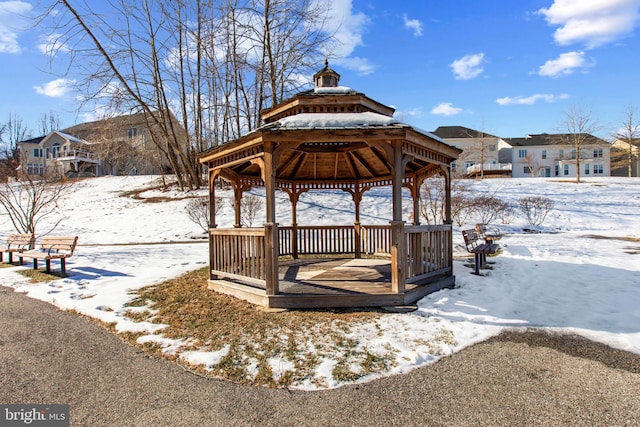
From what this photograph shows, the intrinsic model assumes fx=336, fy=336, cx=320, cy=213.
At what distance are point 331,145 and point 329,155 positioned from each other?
0.75 meters

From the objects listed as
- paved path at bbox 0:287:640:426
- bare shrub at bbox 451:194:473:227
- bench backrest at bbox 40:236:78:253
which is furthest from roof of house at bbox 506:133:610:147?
bench backrest at bbox 40:236:78:253

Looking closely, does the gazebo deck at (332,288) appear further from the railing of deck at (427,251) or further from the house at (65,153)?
the house at (65,153)

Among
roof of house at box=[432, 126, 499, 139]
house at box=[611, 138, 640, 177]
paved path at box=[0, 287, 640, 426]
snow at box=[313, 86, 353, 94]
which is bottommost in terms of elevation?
paved path at box=[0, 287, 640, 426]

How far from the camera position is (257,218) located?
727 inches

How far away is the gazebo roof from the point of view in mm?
5531

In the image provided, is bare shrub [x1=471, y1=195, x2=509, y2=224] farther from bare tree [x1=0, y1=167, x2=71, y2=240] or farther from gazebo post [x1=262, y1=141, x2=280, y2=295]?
bare tree [x1=0, y1=167, x2=71, y2=240]

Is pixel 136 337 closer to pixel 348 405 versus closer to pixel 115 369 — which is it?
pixel 115 369

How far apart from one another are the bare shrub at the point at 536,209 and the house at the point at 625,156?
27.5 meters

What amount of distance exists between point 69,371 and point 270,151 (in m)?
3.86

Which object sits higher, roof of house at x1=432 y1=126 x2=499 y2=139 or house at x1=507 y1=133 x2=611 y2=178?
roof of house at x1=432 y1=126 x2=499 y2=139

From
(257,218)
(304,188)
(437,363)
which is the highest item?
(304,188)

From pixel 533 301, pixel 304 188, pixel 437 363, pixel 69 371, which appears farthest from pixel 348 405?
pixel 304 188

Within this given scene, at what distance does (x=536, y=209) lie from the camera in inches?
741

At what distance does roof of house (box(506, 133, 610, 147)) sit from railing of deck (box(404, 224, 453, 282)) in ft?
142
